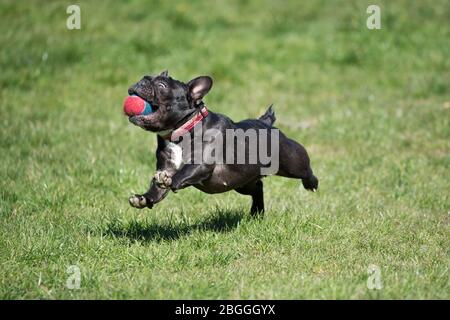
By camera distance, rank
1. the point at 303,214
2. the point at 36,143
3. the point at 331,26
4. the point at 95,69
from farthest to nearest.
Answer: the point at 331,26
the point at 95,69
the point at 36,143
the point at 303,214

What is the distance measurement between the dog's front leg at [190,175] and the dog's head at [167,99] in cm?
34

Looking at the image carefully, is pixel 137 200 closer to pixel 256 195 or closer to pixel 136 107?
pixel 136 107

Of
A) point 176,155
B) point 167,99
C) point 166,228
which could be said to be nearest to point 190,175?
point 176,155

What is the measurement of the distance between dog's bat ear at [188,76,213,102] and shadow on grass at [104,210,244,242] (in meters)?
1.10

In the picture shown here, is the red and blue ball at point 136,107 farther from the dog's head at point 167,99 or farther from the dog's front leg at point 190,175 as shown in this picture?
the dog's front leg at point 190,175

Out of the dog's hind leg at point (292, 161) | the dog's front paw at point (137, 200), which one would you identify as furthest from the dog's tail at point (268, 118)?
the dog's front paw at point (137, 200)

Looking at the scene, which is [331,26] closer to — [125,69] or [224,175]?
[125,69]

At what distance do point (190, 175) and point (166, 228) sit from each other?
905 millimetres

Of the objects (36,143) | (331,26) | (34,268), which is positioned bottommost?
(34,268)

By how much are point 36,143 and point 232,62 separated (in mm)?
4879

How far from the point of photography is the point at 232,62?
12.9m

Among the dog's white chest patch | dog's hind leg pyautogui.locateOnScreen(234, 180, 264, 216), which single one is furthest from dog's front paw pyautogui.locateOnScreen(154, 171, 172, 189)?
dog's hind leg pyautogui.locateOnScreen(234, 180, 264, 216)

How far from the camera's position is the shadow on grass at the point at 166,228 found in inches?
230

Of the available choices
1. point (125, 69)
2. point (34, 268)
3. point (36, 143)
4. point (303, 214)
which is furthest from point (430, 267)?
point (125, 69)
